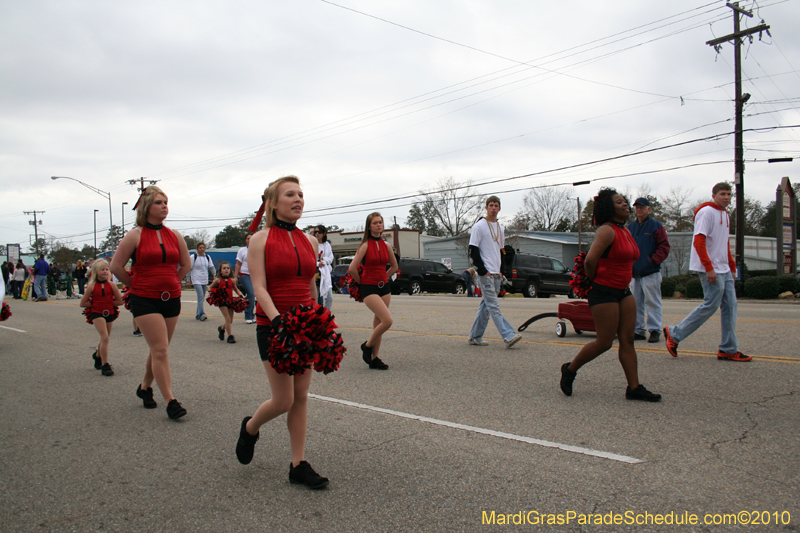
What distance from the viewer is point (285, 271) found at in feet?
11.6

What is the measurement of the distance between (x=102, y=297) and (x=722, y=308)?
26.3ft

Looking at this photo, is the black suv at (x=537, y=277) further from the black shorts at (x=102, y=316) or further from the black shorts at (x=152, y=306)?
the black shorts at (x=152, y=306)

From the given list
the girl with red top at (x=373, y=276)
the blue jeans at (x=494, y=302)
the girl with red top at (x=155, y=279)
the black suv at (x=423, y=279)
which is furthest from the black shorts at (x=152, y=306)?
the black suv at (x=423, y=279)

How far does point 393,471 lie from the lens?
3.75 meters

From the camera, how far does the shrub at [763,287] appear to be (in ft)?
61.6

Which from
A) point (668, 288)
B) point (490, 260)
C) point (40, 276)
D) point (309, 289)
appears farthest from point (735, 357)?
point (40, 276)

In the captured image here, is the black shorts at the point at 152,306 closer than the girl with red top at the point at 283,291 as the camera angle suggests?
No

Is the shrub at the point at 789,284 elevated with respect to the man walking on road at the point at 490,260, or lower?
lower

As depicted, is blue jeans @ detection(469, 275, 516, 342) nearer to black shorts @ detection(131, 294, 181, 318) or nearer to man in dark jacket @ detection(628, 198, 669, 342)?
man in dark jacket @ detection(628, 198, 669, 342)

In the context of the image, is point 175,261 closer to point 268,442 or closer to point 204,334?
→ point 268,442

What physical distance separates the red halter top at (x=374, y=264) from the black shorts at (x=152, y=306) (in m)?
2.61

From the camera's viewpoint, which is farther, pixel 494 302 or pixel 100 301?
pixel 494 302

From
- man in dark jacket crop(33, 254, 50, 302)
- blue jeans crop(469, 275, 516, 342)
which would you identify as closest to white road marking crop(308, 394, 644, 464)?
blue jeans crop(469, 275, 516, 342)

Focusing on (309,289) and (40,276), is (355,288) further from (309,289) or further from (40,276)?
(40,276)
